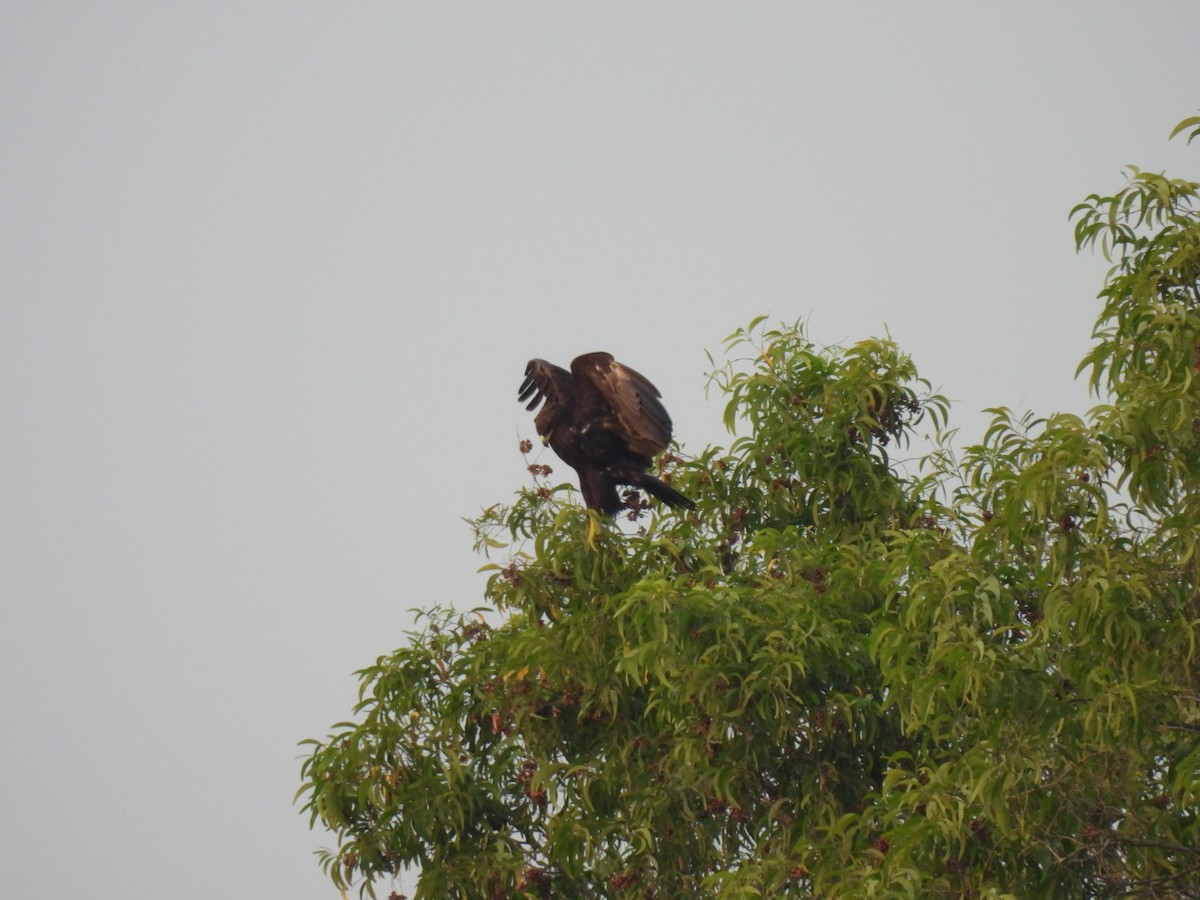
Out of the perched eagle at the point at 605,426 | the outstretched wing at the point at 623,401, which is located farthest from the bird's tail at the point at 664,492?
the outstretched wing at the point at 623,401

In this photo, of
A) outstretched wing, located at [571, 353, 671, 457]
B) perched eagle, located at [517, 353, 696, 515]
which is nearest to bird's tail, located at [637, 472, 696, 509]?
perched eagle, located at [517, 353, 696, 515]

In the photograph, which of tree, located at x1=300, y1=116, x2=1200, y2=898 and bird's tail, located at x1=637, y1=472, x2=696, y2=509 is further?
bird's tail, located at x1=637, y1=472, x2=696, y2=509

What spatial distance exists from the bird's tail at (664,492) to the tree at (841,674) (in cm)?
17

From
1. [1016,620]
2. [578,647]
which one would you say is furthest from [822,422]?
[1016,620]

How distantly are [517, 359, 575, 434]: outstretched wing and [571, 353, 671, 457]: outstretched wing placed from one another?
0.17 ft

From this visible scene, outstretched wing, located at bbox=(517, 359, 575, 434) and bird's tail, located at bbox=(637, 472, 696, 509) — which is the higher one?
outstretched wing, located at bbox=(517, 359, 575, 434)

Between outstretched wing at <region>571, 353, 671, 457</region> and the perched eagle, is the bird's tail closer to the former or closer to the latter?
the perched eagle

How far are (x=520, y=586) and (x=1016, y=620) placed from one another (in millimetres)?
2352

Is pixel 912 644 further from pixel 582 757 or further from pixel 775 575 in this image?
pixel 582 757

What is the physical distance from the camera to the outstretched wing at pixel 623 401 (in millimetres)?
7773

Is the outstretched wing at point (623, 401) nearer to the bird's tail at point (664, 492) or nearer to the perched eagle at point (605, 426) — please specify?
the perched eagle at point (605, 426)

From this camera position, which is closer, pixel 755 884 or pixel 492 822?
pixel 755 884

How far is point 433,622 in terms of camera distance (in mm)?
7762

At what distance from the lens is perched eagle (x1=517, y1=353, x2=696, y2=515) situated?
779 cm
